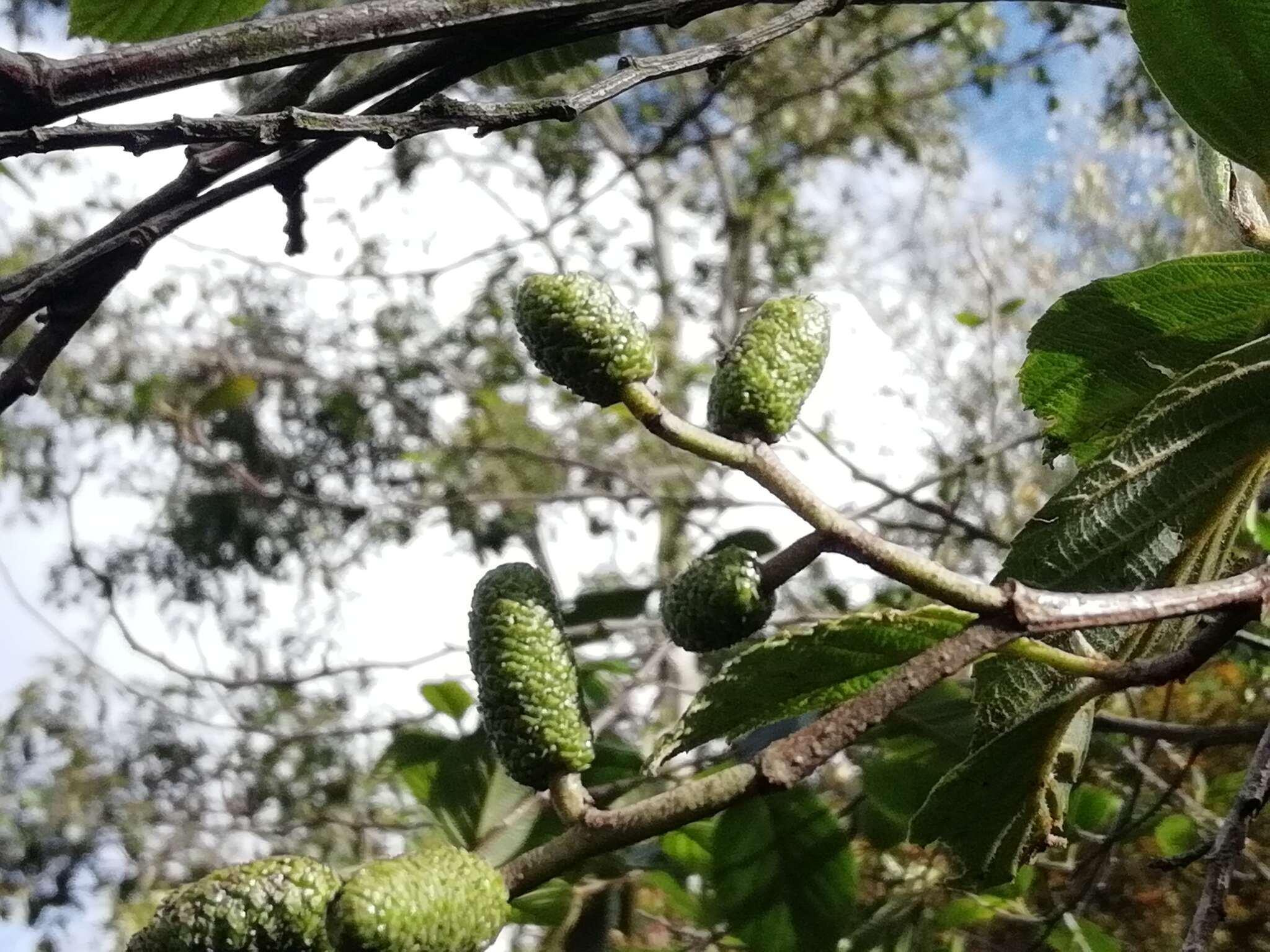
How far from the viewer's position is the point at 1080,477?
22.5 inches

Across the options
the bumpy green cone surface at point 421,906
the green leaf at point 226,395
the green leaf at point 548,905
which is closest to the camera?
the bumpy green cone surface at point 421,906

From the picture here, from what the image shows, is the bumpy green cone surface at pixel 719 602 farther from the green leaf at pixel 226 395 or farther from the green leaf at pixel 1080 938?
the green leaf at pixel 226 395

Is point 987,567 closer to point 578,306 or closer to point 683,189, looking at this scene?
point 578,306

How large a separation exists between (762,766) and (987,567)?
287 cm

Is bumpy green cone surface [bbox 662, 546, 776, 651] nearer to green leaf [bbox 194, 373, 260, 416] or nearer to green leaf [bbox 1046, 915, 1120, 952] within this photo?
green leaf [bbox 1046, 915, 1120, 952]

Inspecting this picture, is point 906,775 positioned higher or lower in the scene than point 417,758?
lower

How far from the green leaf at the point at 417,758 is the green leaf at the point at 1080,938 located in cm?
76

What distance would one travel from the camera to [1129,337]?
0.67 m

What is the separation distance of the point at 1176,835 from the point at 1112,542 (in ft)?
3.47

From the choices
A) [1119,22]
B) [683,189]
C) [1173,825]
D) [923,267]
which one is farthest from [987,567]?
[683,189]

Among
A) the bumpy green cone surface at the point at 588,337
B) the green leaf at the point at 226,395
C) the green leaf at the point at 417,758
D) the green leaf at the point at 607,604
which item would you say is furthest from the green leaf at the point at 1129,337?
the green leaf at the point at 226,395

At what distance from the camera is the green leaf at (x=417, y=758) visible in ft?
4.00

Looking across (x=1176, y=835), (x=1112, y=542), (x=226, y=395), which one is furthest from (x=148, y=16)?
(x=226, y=395)

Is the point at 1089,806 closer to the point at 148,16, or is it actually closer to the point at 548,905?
→ the point at 548,905
